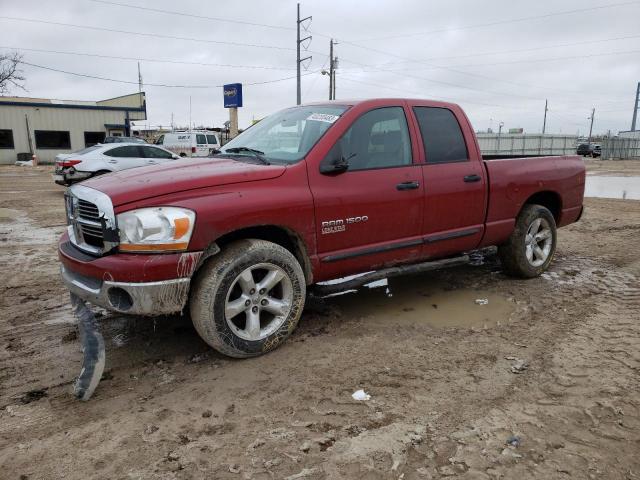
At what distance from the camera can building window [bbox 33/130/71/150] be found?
3136 cm

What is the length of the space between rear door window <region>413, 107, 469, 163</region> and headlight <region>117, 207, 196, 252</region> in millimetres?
2360

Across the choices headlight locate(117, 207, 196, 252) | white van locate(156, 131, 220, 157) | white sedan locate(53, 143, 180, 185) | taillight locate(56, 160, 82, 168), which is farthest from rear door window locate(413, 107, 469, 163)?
white van locate(156, 131, 220, 157)

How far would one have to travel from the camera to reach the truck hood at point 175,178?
3078 mm

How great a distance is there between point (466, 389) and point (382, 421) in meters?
0.68

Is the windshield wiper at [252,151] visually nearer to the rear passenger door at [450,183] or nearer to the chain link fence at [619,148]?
the rear passenger door at [450,183]

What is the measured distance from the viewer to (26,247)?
7.07m

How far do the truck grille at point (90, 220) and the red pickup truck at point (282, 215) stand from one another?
0.04 ft

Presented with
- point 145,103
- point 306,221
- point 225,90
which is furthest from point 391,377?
point 145,103

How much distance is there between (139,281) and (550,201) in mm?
4782

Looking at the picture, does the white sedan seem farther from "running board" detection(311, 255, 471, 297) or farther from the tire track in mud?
the tire track in mud

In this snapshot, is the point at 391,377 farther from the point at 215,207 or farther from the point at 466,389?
the point at 215,207

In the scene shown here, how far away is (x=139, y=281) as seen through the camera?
2963 millimetres

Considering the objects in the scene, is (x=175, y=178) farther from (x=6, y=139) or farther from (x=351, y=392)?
(x=6, y=139)

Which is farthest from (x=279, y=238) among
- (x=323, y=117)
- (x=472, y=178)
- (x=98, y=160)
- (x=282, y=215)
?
(x=98, y=160)
